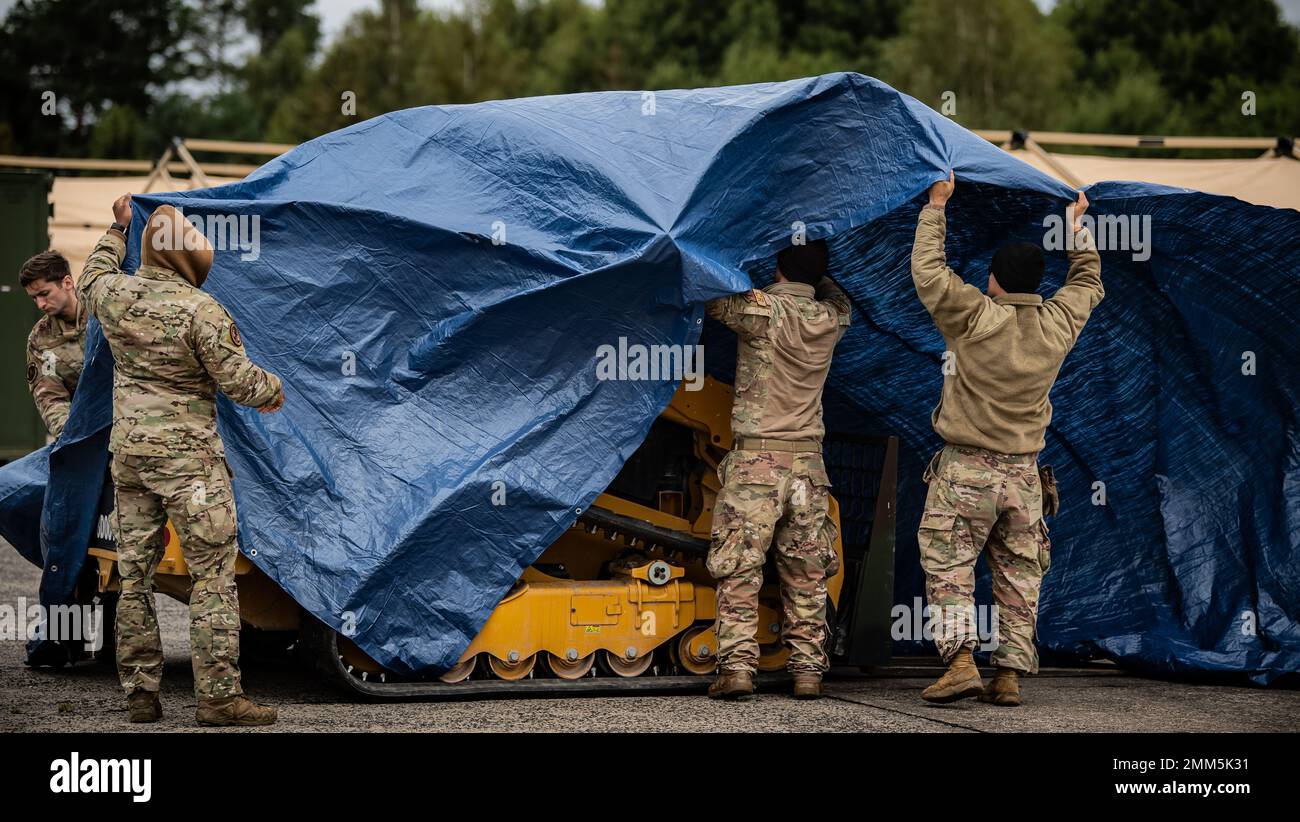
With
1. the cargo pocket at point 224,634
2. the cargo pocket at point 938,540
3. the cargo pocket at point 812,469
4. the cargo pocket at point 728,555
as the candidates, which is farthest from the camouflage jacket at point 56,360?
the cargo pocket at point 938,540

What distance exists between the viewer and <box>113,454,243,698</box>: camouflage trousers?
646cm

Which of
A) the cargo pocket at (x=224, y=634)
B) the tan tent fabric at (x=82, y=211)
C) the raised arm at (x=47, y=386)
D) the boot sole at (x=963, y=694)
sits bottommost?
the boot sole at (x=963, y=694)

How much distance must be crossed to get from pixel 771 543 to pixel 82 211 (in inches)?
556

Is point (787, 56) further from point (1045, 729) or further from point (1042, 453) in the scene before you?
point (1045, 729)

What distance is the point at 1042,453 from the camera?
29.2 feet

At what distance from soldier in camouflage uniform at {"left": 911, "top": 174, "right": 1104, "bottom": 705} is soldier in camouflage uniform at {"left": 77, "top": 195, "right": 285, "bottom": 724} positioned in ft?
10.0

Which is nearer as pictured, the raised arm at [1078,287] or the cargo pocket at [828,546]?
the raised arm at [1078,287]

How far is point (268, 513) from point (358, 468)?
44cm

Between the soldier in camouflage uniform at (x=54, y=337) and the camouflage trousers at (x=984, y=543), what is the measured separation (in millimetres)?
4465

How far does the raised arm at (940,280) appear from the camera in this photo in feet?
24.4

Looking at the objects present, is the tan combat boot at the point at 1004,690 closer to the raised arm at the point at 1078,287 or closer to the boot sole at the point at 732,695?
the boot sole at the point at 732,695

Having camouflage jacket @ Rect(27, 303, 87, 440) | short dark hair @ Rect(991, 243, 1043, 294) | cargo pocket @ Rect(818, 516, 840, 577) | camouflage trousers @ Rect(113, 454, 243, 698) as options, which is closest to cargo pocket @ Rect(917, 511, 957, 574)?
cargo pocket @ Rect(818, 516, 840, 577)

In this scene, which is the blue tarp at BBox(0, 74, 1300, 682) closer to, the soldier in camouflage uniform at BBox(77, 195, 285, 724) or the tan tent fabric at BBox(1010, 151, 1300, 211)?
the soldier in camouflage uniform at BBox(77, 195, 285, 724)
